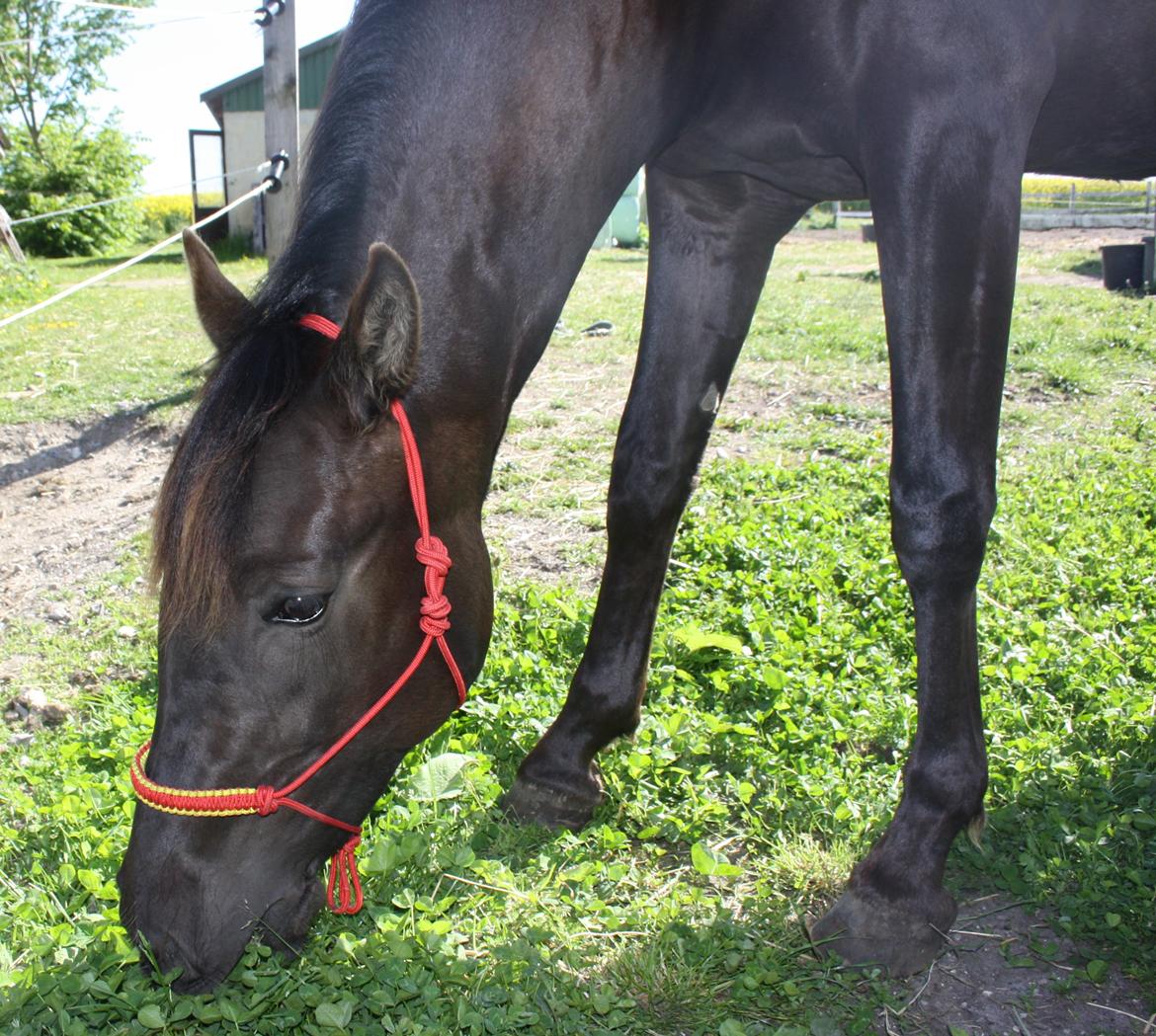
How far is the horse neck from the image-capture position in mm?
1854

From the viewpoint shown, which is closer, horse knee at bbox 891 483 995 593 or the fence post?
horse knee at bbox 891 483 995 593

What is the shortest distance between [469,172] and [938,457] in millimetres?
1001

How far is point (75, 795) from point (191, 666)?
0.99 m

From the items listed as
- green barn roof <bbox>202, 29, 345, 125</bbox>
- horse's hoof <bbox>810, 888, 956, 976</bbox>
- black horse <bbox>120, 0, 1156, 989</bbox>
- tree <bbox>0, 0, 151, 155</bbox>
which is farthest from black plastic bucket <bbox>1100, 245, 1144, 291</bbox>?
tree <bbox>0, 0, 151, 155</bbox>

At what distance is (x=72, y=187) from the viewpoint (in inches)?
921

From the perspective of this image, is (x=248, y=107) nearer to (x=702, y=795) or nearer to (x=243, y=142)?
(x=243, y=142)

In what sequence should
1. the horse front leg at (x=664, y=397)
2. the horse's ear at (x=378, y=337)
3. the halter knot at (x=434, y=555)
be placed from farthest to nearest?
the horse front leg at (x=664, y=397)
the halter knot at (x=434, y=555)
the horse's ear at (x=378, y=337)

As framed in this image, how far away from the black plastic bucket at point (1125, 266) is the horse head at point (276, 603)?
9.20 metres

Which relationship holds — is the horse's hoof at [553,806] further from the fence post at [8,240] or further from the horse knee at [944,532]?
the fence post at [8,240]

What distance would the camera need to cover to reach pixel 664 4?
2.14 meters

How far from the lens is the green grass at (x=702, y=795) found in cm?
185

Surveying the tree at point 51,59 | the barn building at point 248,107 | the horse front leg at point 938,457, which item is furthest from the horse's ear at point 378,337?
the tree at point 51,59

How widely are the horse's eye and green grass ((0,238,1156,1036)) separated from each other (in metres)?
0.23

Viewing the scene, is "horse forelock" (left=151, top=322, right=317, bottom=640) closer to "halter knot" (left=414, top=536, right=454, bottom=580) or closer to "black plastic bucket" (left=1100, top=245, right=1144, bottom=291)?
"halter knot" (left=414, top=536, right=454, bottom=580)
